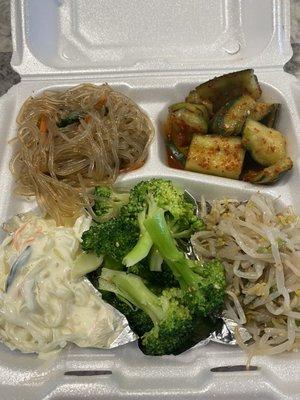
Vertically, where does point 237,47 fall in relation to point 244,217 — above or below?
above

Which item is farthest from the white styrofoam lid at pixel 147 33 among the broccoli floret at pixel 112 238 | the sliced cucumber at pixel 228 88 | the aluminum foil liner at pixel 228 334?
the aluminum foil liner at pixel 228 334

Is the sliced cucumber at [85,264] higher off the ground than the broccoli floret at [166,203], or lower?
lower

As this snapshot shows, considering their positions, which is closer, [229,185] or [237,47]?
[229,185]

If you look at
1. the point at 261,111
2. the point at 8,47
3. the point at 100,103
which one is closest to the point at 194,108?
the point at 261,111

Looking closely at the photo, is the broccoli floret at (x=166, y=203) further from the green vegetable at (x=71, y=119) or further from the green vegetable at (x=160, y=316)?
the green vegetable at (x=71, y=119)

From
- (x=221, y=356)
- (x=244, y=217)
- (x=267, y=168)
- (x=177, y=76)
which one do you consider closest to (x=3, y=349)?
(x=221, y=356)

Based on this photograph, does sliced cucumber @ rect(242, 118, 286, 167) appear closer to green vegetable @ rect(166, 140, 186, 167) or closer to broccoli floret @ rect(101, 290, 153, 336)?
green vegetable @ rect(166, 140, 186, 167)

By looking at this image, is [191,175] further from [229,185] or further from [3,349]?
[3,349]

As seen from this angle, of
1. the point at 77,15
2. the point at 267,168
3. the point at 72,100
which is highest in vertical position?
the point at 77,15
